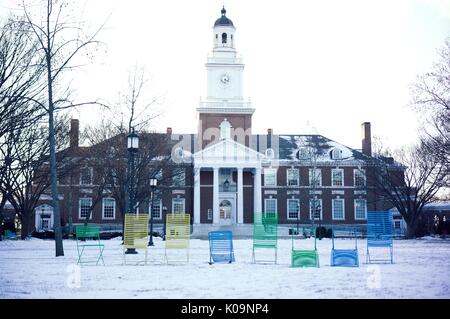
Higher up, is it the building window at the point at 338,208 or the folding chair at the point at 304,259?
the building window at the point at 338,208

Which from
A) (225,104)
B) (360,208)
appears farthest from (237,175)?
(360,208)

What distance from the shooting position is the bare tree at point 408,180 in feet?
134

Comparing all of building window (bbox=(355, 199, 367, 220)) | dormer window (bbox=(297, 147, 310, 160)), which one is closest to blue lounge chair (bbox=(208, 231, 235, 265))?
dormer window (bbox=(297, 147, 310, 160))

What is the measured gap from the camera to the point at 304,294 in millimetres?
8625

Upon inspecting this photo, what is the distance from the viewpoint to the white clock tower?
2227 inches

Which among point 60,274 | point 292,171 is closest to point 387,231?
point 60,274

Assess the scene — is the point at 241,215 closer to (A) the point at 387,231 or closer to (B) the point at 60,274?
(A) the point at 387,231

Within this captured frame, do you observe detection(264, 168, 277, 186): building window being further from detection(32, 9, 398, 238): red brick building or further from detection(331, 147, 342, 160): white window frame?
detection(331, 147, 342, 160): white window frame

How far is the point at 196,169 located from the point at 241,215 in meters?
6.78

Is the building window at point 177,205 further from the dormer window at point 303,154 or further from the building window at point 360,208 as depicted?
the building window at point 360,208

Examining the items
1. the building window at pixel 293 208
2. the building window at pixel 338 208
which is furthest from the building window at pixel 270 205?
the building window at pixel 338 208

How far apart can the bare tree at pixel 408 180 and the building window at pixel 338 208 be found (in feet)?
42.4

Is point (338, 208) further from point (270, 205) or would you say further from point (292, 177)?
point (270, 205)
